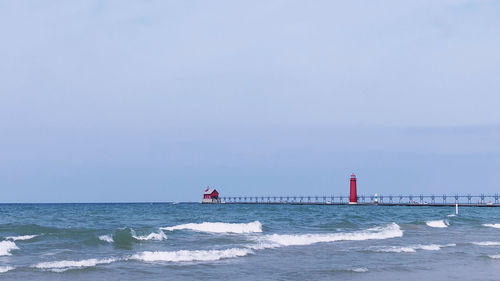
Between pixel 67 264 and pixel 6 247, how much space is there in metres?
5.98

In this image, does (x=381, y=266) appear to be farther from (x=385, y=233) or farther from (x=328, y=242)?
(x=385, y=233)

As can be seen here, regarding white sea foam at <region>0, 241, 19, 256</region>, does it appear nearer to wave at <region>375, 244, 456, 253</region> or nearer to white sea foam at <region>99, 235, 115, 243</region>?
white sea foam at <region>99, 235, 115, 243</region>

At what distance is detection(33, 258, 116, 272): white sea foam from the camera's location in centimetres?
1879

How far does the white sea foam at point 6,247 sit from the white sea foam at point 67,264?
13.1 feet

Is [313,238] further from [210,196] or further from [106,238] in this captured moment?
[210,196]

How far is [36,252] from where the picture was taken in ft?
77.2

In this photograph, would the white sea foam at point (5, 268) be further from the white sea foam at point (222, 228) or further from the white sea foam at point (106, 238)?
the white sea foam at point (222, 228)

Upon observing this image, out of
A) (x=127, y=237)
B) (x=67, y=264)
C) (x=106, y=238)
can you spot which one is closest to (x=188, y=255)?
(x=67, y=264)

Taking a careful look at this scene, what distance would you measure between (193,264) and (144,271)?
212cm

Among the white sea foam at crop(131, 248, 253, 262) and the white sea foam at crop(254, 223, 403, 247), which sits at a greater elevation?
the white sea foam at crop(254, 223, 403, 247)

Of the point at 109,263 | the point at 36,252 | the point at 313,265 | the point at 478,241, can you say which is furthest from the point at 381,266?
the point at 36,252

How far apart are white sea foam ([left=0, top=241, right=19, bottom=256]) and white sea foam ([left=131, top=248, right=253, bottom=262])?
17.3 ft

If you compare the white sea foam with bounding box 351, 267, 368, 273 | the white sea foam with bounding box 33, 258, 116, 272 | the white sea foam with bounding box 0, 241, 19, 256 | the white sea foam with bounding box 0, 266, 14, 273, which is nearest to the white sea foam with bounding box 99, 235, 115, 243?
the white sea foam with bounding box 0, 241, 19, 256

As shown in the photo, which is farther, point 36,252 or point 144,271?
point 36,252
